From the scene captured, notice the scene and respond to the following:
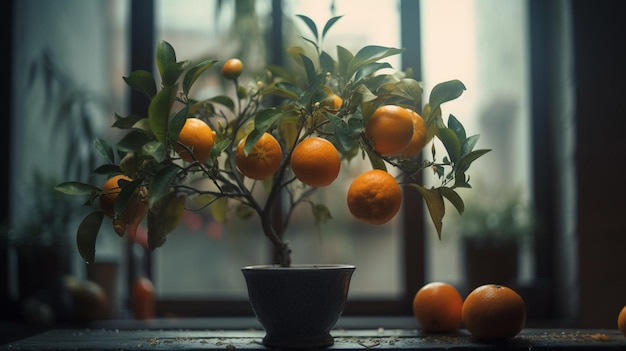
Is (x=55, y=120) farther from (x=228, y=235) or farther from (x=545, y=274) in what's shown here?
(x=545, y=274)

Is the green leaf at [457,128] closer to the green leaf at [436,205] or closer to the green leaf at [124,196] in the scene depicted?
the green leaf at [436,205]

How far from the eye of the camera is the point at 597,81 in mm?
2256

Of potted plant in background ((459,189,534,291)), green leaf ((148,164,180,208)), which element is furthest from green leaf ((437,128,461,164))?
potted plant in background ((459,189,534,291))

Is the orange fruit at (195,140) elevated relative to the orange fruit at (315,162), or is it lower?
elevated

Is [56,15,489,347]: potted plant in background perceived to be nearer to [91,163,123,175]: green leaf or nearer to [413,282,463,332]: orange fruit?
[91,163,123,175]: green leaf

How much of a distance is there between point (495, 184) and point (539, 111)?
31cm

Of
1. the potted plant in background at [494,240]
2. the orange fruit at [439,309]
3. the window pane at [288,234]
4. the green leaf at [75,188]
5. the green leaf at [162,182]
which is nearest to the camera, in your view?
Result: the green leaf at [162,182]

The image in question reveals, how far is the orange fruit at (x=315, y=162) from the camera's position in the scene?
0.90 m

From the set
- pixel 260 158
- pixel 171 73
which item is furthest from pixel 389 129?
pixel 171 73

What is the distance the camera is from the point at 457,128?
3.11 ft

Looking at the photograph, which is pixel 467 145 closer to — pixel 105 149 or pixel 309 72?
pixel 309 72

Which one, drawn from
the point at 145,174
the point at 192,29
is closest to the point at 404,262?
the point at 192,29

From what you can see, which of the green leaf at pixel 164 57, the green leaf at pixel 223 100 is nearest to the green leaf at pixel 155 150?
the green leaf at pixel 164 57

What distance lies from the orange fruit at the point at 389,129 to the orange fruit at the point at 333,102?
0.20 ft
